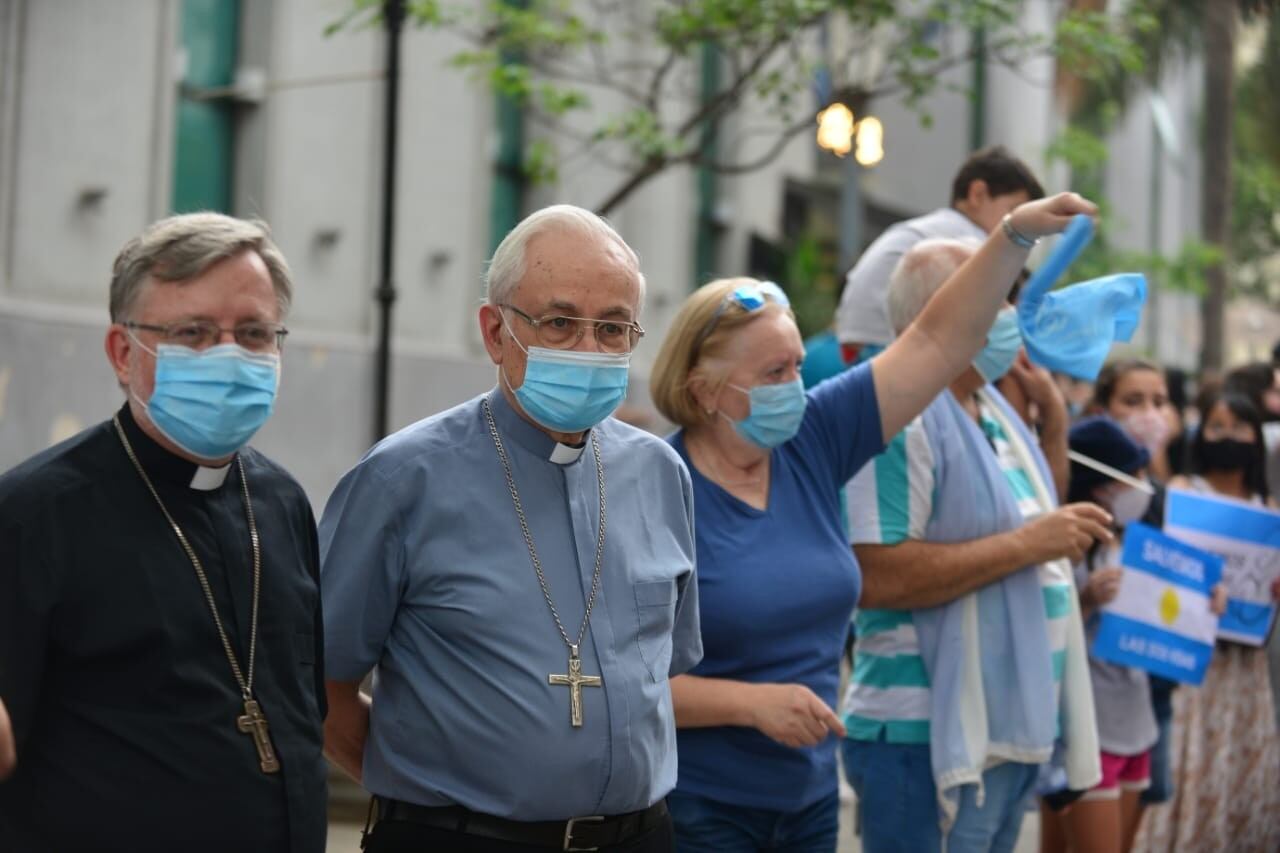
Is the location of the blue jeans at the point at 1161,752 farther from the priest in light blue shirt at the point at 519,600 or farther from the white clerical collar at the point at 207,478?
the white clerical collar at the point at 207,478

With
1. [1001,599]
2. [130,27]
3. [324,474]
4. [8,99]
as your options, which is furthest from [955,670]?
[324,474]

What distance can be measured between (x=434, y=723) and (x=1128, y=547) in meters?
3.58

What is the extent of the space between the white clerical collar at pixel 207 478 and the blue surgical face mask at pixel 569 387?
62 centimetres

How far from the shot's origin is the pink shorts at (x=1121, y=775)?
6555 mm

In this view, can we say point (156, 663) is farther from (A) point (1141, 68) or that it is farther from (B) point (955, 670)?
(A) point (1141, 68)

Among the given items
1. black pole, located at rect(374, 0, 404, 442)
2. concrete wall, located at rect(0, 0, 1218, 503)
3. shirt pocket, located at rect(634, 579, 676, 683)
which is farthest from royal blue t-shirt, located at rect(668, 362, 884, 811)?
concrete wall, located at rect(0, 0, 1218, 503)

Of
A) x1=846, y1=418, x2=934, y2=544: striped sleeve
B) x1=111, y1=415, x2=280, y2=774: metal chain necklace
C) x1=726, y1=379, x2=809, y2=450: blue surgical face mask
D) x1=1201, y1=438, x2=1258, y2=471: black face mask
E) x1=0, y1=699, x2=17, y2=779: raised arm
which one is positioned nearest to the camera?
x1=0, y1=699, x2=17, y2=779: raised arm

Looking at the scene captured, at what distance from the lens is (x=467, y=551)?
3.62m

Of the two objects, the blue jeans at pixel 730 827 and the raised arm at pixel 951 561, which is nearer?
the blue jeans at pixel 730 827

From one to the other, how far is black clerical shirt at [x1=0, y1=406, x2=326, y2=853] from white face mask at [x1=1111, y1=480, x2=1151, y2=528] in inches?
165

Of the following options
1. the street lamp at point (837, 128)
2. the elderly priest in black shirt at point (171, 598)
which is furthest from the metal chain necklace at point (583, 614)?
the street lamp at point (837, 128)

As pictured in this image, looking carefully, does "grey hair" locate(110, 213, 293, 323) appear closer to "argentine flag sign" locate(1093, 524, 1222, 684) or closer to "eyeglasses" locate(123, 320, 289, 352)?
"eyeglasses" locate(123, 320, 289, 352)

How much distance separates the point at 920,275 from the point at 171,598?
2.57m

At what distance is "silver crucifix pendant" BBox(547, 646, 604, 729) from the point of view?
3559mm
